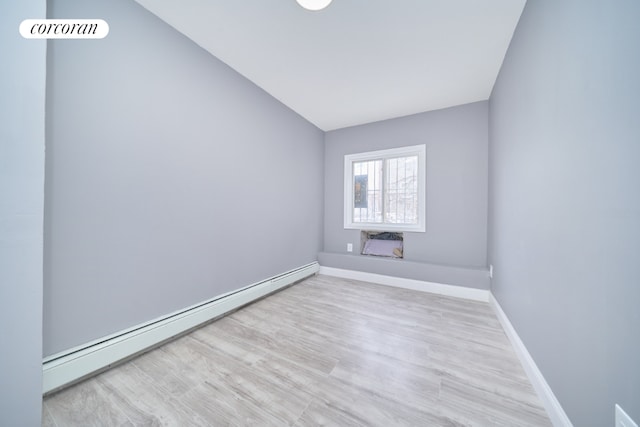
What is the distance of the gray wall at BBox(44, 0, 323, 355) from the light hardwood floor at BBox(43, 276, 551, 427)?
0.38 metres

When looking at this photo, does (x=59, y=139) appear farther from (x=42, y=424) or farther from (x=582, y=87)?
(x=582, y=87)

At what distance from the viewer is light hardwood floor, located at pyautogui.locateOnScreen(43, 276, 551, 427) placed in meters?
1.03

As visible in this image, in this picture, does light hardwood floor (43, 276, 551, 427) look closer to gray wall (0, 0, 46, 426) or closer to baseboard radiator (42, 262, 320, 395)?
baseboard radiator (42, 262, 320, 395)

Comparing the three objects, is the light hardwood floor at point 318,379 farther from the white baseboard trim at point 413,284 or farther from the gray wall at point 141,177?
the white baseboard trim at point 413,284

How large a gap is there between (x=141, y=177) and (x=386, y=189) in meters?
2.99

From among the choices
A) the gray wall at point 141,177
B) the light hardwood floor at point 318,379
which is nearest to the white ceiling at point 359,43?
the gray wall at point 141,177

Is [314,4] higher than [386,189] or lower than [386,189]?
higher

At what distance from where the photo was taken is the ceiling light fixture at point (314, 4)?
1.38m

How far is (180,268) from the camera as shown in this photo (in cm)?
171

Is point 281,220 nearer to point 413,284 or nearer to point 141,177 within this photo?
point 141,177

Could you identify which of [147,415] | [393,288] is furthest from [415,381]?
[393,288]

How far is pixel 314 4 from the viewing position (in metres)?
1.40

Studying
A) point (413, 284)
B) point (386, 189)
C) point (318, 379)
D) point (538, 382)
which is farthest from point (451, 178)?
point (318, 379)

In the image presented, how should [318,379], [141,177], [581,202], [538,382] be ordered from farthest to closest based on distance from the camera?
1. [141,177]
2. [318,379]
3. [538,382]
4. [581,202]
